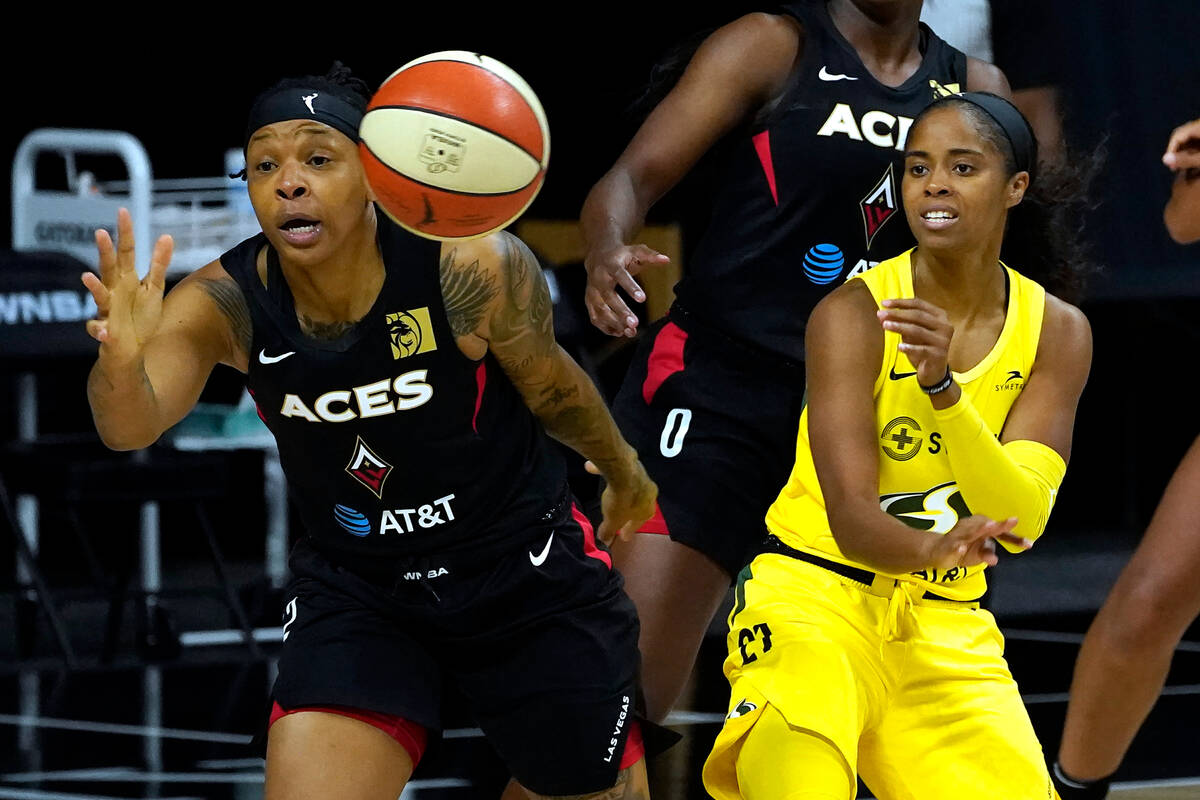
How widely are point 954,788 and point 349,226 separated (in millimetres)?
1421

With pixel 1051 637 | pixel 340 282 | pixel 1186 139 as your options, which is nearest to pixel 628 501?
pixel 340 282

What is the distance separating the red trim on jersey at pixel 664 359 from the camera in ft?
13.7

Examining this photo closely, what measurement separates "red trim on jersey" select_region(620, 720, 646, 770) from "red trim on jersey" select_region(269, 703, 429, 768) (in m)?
0.39

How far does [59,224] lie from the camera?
7.63 meters

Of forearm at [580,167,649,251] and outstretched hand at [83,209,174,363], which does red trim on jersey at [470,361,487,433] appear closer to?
forearm at [580,167,649,251]

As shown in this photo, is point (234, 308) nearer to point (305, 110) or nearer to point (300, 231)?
point (300, 231)

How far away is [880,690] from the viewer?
11.0ft

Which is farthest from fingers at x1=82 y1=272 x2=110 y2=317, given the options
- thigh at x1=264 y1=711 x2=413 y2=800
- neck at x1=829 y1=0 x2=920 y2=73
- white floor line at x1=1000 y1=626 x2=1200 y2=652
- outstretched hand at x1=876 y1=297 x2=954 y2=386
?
white floor line at x1=1000 y1=626 x2=1200 y2=652

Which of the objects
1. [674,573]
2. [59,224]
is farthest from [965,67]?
[59,224]

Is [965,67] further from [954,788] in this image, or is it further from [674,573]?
[954,788]

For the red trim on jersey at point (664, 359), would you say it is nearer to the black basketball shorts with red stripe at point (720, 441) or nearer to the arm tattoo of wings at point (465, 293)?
the black basketball shorts with red stripe at point (720, 441)

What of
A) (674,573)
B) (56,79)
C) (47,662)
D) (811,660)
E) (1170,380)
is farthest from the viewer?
(1170,380)

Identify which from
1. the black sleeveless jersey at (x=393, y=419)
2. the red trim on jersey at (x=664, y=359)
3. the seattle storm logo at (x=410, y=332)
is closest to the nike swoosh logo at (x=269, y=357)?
the black sleeveless jersey at (x=393, y=419)

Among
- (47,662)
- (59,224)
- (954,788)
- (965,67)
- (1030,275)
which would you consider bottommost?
(47,662)
